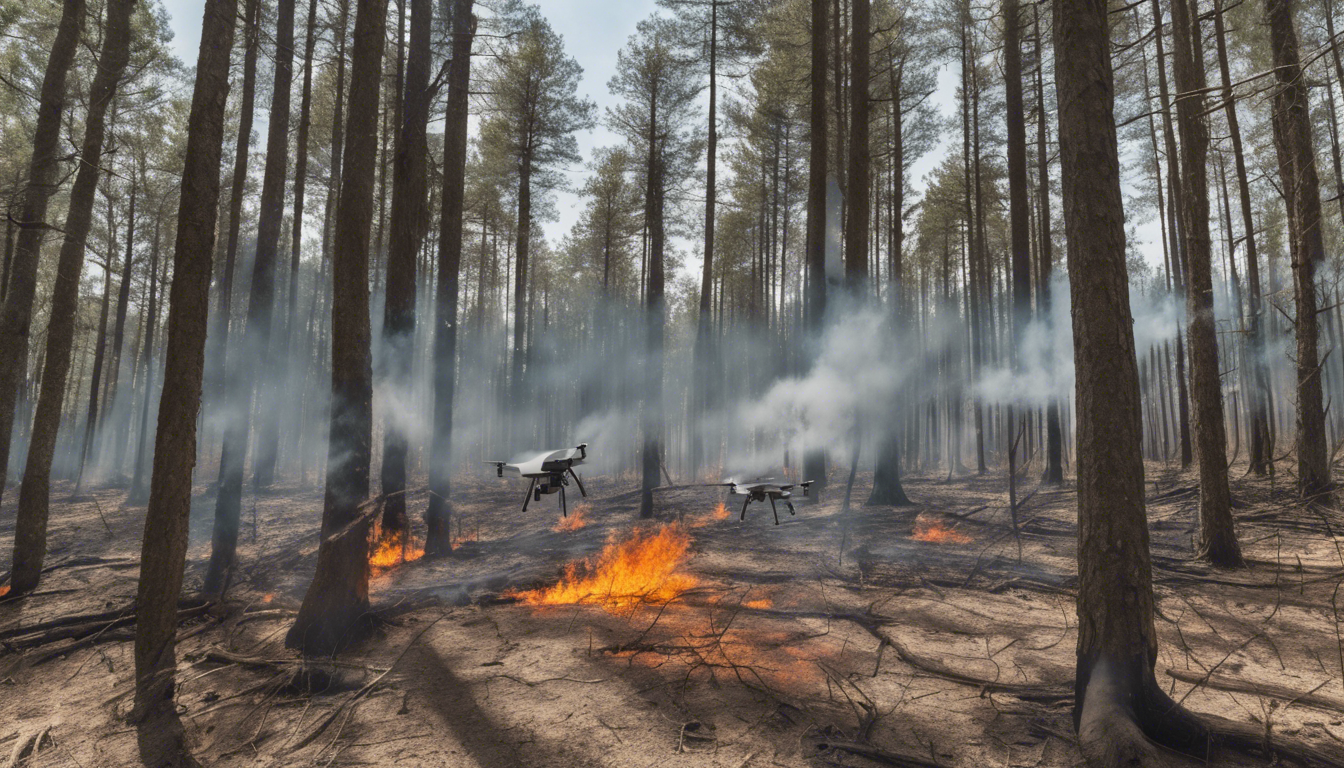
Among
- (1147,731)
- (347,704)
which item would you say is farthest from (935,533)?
(347,704)

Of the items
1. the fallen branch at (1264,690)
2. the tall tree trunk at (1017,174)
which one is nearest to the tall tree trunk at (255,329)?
the fallen branch at (1264,690)

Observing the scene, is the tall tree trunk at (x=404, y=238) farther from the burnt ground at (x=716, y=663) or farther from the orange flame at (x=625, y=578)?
the orange flame at (x=625, y=578)

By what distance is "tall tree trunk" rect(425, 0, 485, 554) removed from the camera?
10.1m

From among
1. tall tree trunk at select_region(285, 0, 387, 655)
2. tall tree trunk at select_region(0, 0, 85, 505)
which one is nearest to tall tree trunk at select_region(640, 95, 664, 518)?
tall tree trunk at select_region(285, 0, 387, 655)

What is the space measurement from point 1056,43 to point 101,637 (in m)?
10.5

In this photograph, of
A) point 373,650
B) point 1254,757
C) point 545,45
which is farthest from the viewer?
point 545,45

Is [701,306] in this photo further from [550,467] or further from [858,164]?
[550,467]

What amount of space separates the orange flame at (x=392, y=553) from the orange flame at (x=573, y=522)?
2.97 meters

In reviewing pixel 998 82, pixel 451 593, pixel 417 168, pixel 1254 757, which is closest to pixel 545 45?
pixel 417 168

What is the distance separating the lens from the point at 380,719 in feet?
13.9

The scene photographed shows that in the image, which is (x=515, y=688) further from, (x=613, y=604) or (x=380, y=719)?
(x=613, y=604)

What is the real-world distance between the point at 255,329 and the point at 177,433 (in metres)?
6.26

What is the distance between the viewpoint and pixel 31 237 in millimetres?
8477

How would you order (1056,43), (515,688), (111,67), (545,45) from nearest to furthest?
(1056,43) → (515,688) → (111,67) → (545,45)
